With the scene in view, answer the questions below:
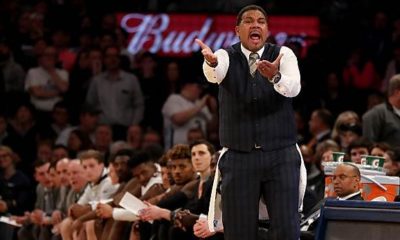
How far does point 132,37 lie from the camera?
1786 centimetres

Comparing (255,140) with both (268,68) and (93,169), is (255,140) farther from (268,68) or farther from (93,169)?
(93,169)

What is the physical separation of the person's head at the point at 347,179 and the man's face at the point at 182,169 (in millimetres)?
2013

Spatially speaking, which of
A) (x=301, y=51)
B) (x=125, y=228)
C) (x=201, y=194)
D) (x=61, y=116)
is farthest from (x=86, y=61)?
(x=201, y=194)

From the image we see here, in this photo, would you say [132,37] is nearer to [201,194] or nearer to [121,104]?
[121,104]

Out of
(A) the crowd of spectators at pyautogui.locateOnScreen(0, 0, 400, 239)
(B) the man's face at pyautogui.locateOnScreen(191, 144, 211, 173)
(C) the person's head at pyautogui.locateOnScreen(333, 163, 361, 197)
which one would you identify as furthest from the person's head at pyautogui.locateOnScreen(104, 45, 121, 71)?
(C) the person's head at pyautogui.locateOnScreen(333, 163, 361, 197)

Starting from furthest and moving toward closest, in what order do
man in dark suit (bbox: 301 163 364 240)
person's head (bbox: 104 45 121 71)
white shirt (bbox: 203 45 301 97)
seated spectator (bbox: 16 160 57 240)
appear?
person's head (bbox: 104 45 121 71) < seated spectator (bbox: 16 160 57 240) < man in dark suit (bbox: 301 163 364 240) < white shirt (bbox: 203 45 301 97)

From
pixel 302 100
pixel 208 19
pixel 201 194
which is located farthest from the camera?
pixel 208 19

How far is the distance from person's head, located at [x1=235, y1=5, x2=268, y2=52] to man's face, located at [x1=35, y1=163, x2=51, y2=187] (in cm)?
697

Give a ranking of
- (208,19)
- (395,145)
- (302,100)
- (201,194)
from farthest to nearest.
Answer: (208,19) < (302,100) < (395,145) < (201,194)

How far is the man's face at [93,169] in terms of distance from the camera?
13180 millimetres

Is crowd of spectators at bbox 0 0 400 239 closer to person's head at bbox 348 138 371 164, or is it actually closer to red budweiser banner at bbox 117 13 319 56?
red budweiser banner at bbox 117 13 319 56

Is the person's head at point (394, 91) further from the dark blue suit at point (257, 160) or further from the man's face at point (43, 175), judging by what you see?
the man's face at point (43, 175)

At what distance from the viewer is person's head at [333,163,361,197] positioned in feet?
30.6

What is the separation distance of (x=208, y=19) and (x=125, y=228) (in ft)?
21.3
